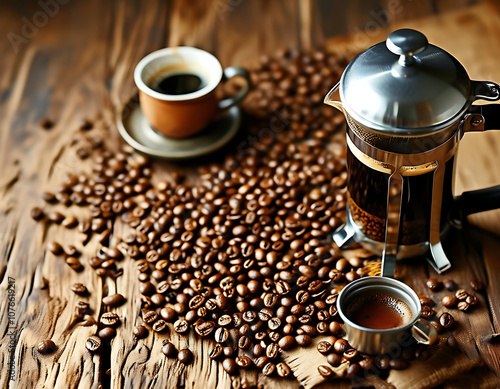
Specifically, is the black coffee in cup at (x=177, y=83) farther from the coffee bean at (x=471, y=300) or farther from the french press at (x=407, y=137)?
the coffee bean at (x=471, y=300)

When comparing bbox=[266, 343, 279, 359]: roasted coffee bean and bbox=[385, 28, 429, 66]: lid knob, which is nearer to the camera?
bbox=[385, 28, 429, 66]: lid knob

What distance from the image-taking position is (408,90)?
995mm

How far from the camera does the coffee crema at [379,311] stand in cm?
110

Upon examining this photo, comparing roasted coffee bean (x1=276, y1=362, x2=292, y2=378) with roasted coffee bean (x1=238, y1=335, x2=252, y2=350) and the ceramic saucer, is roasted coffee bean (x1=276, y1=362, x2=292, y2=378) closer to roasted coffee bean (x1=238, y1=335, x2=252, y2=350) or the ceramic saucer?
roasted coffee bean (x1=238, y1=335, x2=252, y2=350)

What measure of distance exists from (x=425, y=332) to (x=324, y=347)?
192 millimetres

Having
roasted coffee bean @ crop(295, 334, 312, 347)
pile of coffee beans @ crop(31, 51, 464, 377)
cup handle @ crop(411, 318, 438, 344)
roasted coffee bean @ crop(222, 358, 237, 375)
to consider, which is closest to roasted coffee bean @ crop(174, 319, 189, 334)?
pile of coffee beans @ crop(31, 51, 464, 377)

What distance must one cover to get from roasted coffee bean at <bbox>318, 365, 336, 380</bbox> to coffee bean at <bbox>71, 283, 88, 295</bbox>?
1.72 ft

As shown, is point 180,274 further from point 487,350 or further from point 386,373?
point 487,350

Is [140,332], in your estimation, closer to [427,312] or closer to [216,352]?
[216,352]

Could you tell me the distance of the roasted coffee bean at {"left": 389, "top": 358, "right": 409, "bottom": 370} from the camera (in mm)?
1096

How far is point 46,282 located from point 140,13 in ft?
3.31

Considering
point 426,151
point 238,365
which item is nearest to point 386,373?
point 238,365

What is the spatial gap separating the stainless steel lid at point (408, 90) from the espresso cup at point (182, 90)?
1.70 ft

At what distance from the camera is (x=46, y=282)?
1.30 meters
